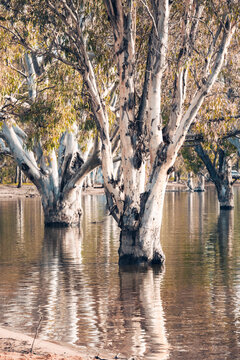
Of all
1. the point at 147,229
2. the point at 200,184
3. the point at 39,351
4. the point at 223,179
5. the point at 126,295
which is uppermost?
the point at 223,179

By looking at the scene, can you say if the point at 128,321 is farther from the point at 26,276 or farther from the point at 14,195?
the point at 14,195

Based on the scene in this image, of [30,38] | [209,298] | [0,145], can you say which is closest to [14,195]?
[0,145]

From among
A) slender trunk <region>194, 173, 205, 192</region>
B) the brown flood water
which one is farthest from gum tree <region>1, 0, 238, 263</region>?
slender trunk <region>194, 173, 205, 192</region>

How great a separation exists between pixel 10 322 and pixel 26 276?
16.1 feet

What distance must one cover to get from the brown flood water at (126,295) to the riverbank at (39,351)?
0.44m

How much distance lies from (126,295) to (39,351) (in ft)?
17.7

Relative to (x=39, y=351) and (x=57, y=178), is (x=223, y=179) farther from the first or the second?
(x=39, y=351)

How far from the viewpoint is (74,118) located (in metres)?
20.2

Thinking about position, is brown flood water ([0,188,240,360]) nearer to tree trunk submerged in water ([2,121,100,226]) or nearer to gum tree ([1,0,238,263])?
gum tree ([1,0,238,263])

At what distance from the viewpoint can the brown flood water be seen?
8.76 meters

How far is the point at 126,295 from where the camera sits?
12.4 meters

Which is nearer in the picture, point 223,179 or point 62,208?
point 62,208

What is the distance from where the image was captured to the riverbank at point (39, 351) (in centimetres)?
671

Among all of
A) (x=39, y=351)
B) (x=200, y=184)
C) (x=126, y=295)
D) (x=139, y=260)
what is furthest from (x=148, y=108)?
(x=200, y=184)
